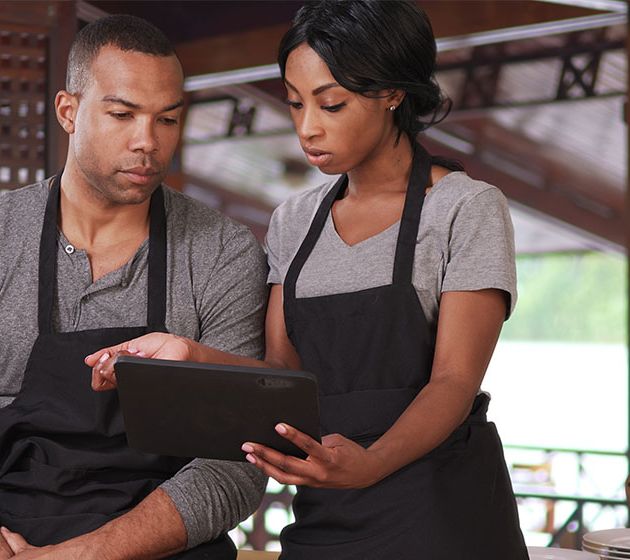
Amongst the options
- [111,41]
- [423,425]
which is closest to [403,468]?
[423,425]

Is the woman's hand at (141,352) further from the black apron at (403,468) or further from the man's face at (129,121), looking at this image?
the man's face at (129,121)

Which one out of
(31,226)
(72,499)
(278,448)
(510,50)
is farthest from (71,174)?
(510,50)

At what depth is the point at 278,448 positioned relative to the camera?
4.68 feet

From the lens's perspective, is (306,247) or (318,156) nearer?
(318,156)

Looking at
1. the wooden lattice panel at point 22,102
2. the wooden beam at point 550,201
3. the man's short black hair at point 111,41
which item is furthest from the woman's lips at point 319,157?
the wooden beam at point 550,201

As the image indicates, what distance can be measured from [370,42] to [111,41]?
0.56m

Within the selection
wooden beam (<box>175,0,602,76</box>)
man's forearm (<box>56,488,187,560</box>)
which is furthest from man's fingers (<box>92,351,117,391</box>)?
wooden beam (<box>175,0,602,76</box>)

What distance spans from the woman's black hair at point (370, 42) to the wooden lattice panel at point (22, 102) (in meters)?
2.91

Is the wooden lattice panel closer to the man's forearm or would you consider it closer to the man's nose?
the man's nose

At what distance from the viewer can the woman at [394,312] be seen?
5.25 ft

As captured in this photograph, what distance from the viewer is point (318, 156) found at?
1664mm

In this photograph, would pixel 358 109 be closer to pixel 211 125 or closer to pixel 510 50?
pixel 510 50

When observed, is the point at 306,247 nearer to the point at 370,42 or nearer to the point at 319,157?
the point at 319,157

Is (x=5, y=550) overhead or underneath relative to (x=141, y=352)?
underneath
